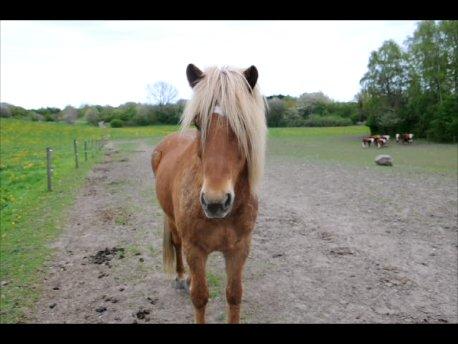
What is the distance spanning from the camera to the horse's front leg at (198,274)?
2.87 m

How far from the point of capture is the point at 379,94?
123 ft

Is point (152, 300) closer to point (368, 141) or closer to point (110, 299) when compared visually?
point (110, 299)

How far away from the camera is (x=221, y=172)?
2.15 meters

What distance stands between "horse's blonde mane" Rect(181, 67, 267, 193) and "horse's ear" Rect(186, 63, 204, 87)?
0.05 meters

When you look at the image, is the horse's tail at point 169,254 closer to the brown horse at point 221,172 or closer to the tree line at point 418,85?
the brown horse at point 221,172

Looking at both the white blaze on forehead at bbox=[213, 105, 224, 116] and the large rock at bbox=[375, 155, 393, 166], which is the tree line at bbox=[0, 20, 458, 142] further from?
the white blaze on forehead at bbox=[213, 105, 224, 116]

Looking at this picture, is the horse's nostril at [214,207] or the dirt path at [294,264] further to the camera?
the dirt path at [294,264]

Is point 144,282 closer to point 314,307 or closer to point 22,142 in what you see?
point 314,307

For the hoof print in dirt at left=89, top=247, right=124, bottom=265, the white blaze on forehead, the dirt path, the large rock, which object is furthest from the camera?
the large rock

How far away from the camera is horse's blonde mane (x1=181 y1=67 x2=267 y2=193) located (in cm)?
228

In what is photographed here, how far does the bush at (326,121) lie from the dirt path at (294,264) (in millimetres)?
40916

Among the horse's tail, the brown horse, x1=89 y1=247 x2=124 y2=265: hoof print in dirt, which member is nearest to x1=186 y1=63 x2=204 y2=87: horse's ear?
the brown horse

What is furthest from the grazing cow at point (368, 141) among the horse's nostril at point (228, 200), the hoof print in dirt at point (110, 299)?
the horse's nostril at point (228, 200)

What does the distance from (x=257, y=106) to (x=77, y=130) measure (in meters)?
38.2
